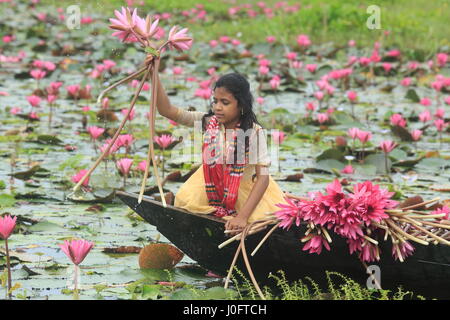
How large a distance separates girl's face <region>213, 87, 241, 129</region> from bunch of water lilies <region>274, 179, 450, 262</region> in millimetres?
486

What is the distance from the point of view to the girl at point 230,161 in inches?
127

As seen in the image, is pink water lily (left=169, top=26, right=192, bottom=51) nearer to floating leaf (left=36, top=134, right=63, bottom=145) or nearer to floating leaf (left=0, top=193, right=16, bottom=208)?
floating leaf (left=0, top=193, right=16, bottom=208)

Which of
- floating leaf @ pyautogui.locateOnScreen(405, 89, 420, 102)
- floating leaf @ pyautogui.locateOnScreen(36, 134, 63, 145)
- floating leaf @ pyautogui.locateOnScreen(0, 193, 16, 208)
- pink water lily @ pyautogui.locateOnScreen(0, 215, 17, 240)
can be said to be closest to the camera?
pink water lily @ pyautogui.locateOnScreen(0, 215, 17, 240)

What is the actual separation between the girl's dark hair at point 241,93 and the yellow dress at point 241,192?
0.15 ft

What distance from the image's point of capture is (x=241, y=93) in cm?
324

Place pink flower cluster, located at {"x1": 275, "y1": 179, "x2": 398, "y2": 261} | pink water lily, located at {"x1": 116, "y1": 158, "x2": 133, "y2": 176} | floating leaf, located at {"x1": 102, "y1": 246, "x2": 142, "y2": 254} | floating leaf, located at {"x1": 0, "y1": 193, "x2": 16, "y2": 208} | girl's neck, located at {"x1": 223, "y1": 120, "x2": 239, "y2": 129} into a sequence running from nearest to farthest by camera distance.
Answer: pink flower cluster, located at {"x1": 275, "y1": 179, "x2": 398, "y2": 261}, girl's neck, located at {"x1": 223, "y1": 120, "x2": 239, "y2": 129}, floating leaf, located at {"x1": 102, "y1": 246, "x2": 142, "y2": 254}, floating leaf, located at {"x1": 0, "y1": 193, "x2": 16, "y2": 208}, pink water lily, located at {"x1": 116, "y1": 158, "x2": 133, "y2": 176}

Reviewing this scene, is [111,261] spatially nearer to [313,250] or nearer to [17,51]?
[313,250]

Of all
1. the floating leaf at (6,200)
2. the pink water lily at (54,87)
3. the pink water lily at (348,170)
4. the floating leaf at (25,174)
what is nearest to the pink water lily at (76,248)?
the floating leaf at (6,200)

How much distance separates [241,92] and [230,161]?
0.99 feet

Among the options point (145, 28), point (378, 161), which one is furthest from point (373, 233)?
point (378, 161)

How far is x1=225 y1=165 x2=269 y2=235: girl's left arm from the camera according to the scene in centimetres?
310

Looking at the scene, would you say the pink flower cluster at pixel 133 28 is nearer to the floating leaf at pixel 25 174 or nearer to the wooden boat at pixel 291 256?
the wooden boat at pixel 291 256

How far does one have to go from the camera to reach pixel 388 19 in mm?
11766

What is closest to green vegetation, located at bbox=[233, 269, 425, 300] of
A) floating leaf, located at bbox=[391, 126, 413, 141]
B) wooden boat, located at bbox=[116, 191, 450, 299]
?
wooden boat, located at bbox=[116, 191, 450, 299]
